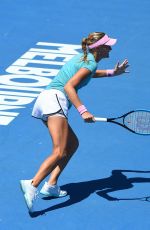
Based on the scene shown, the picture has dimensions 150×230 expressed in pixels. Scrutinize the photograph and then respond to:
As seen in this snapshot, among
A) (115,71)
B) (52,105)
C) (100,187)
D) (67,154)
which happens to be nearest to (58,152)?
(67,154)

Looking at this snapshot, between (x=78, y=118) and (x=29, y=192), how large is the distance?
2369 mm

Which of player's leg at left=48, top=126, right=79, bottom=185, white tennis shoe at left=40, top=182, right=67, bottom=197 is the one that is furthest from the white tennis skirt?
white tennis shoe at left=40, top=182, right=67, bottom=197

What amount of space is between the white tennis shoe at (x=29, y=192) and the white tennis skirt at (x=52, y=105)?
0.67 m

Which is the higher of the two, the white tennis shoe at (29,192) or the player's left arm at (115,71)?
the player's left arm at (115,71)

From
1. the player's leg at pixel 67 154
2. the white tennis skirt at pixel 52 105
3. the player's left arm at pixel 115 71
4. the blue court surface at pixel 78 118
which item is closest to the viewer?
the white tennis skirt at pixel 52 105

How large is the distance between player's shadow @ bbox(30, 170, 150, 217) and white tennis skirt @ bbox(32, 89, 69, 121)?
90cm

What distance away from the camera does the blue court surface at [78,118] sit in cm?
632

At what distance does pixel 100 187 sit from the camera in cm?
680

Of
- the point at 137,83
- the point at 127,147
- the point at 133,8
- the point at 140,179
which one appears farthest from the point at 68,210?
the point at 133,8

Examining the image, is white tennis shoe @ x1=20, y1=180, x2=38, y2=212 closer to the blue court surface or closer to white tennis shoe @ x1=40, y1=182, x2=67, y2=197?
the blue court surface

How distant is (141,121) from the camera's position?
6.50 m

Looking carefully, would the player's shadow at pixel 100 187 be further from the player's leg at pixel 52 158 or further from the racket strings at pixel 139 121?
the racket strings at pixel 139 121

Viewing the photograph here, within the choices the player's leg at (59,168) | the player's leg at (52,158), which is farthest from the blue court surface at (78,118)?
the player's leg at (52,158)

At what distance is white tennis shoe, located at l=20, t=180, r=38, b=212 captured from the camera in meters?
6.10
